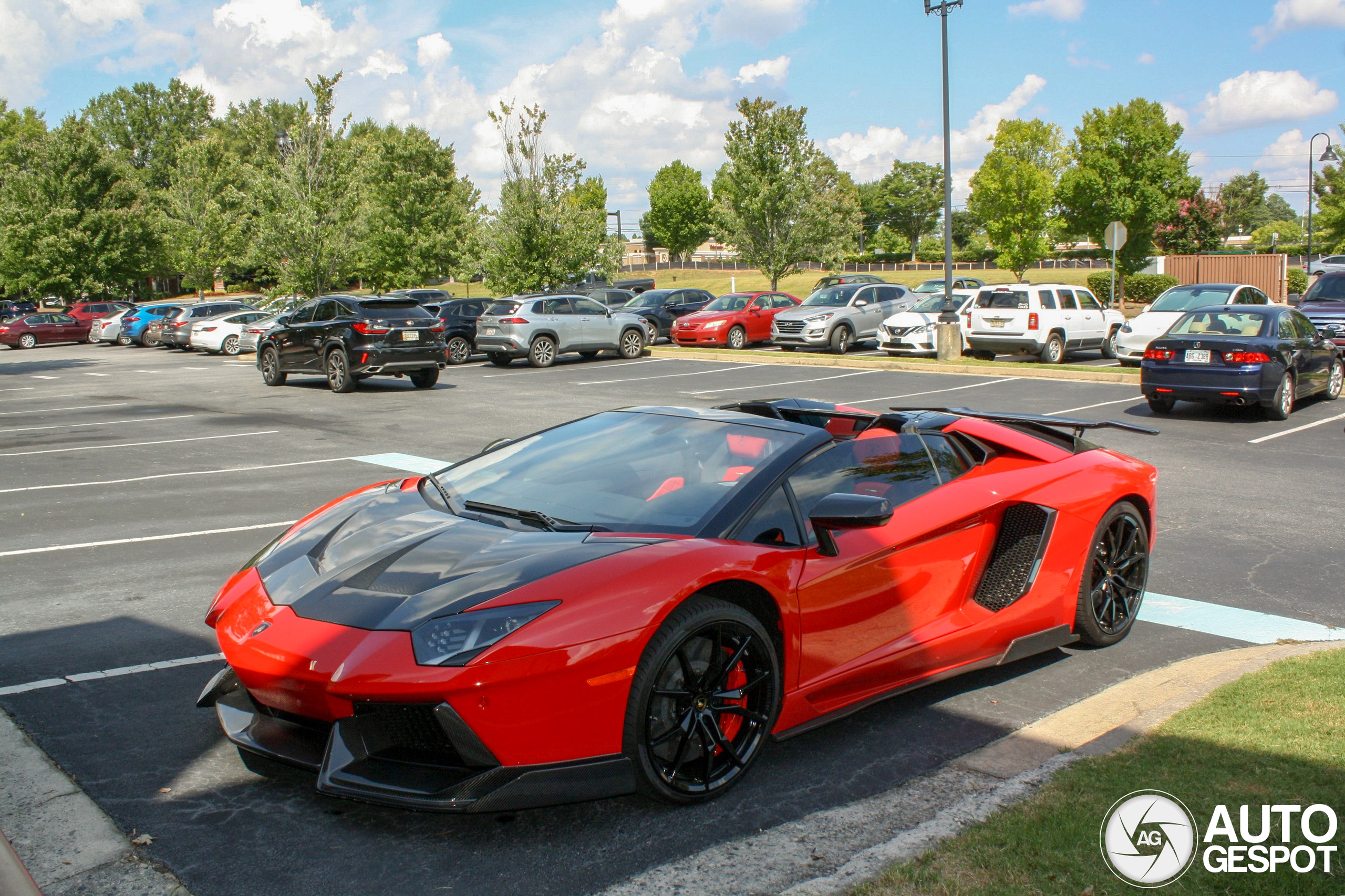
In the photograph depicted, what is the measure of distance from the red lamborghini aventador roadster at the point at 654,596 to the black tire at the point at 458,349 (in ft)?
75.2

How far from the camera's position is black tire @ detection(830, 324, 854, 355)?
2638 cm

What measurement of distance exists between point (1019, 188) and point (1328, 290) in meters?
31.9

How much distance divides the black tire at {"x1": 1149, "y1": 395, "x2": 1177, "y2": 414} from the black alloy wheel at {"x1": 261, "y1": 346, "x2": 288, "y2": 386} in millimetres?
16323

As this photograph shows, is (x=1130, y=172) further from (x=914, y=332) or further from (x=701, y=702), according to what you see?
(x=701, y=702)

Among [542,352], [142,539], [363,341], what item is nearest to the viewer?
[142,539]

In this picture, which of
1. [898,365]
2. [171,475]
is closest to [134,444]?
[171,475]

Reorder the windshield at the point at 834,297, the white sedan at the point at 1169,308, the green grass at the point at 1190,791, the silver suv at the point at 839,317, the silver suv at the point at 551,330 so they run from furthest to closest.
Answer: the windshield at the point at 834,297
the silver suv at the point at 839,317
the silver suv at the point at 551,330
the white sedan at the point at 1169,308
the green grass at the point at 1190,791

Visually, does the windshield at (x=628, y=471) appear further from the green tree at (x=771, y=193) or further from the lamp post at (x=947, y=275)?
the green tree at (x=771, y=193)

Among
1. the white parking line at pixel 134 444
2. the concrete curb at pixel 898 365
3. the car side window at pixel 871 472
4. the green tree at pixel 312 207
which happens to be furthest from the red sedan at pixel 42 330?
the car side window at pixel 871 472

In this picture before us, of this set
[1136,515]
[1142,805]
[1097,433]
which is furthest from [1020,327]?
[1142,805]

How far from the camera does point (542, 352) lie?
994 inches

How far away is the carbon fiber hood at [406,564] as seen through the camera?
333cm

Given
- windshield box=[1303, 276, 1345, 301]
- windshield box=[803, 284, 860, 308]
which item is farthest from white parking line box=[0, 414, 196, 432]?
windshield box=[1303, 276, 1345, 301]

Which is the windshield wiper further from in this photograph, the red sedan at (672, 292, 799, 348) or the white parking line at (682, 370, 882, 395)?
the red sedan at (672, 292, 799, 348)
